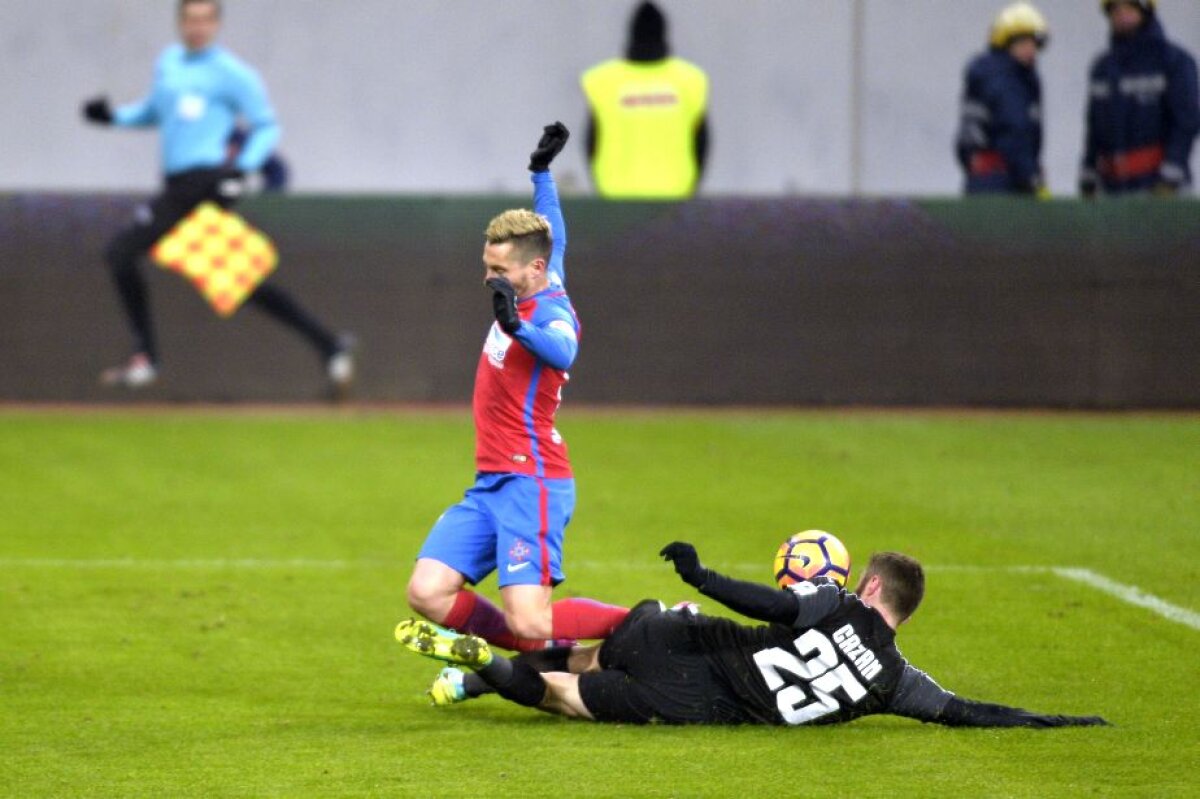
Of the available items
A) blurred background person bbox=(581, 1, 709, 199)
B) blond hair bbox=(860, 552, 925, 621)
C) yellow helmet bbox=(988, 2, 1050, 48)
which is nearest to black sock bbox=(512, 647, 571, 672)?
blond hair bbox=(860, 552, 925, 621)

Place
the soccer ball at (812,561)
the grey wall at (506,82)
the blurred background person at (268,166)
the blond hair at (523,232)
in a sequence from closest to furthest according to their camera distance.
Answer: the blond hair at (523,232) < the soccer ball at (812,561) < the blurred background person at (268,166) < the grey wall at (506,82)

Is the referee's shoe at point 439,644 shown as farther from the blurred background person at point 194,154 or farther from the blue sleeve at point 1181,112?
the blue sleeve at point 1181,112

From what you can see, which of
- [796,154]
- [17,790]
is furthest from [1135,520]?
[796,154]

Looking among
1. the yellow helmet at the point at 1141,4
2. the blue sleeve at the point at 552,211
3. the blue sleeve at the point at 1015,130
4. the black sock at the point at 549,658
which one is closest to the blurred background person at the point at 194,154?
the blue sleeve at the point at 1015,130

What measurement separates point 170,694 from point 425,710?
0.92m

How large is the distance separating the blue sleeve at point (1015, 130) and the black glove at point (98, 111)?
6483 millimetres

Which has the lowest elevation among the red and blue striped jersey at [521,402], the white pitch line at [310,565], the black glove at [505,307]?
the white pitch line at [310,565]

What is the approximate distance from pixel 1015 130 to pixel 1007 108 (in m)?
0.24

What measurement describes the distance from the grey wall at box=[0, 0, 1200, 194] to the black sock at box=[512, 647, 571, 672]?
12533 mm

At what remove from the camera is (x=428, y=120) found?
1989cm

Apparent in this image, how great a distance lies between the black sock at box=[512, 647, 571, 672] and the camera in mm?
7266

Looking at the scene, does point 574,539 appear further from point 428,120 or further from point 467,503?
point 428,120

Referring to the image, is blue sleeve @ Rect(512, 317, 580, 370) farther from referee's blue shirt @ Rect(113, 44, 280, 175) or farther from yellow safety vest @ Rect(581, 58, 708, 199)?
yellow safety vest @ Rect(581, 58, 708, 199)

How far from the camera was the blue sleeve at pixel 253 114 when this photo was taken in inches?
592
